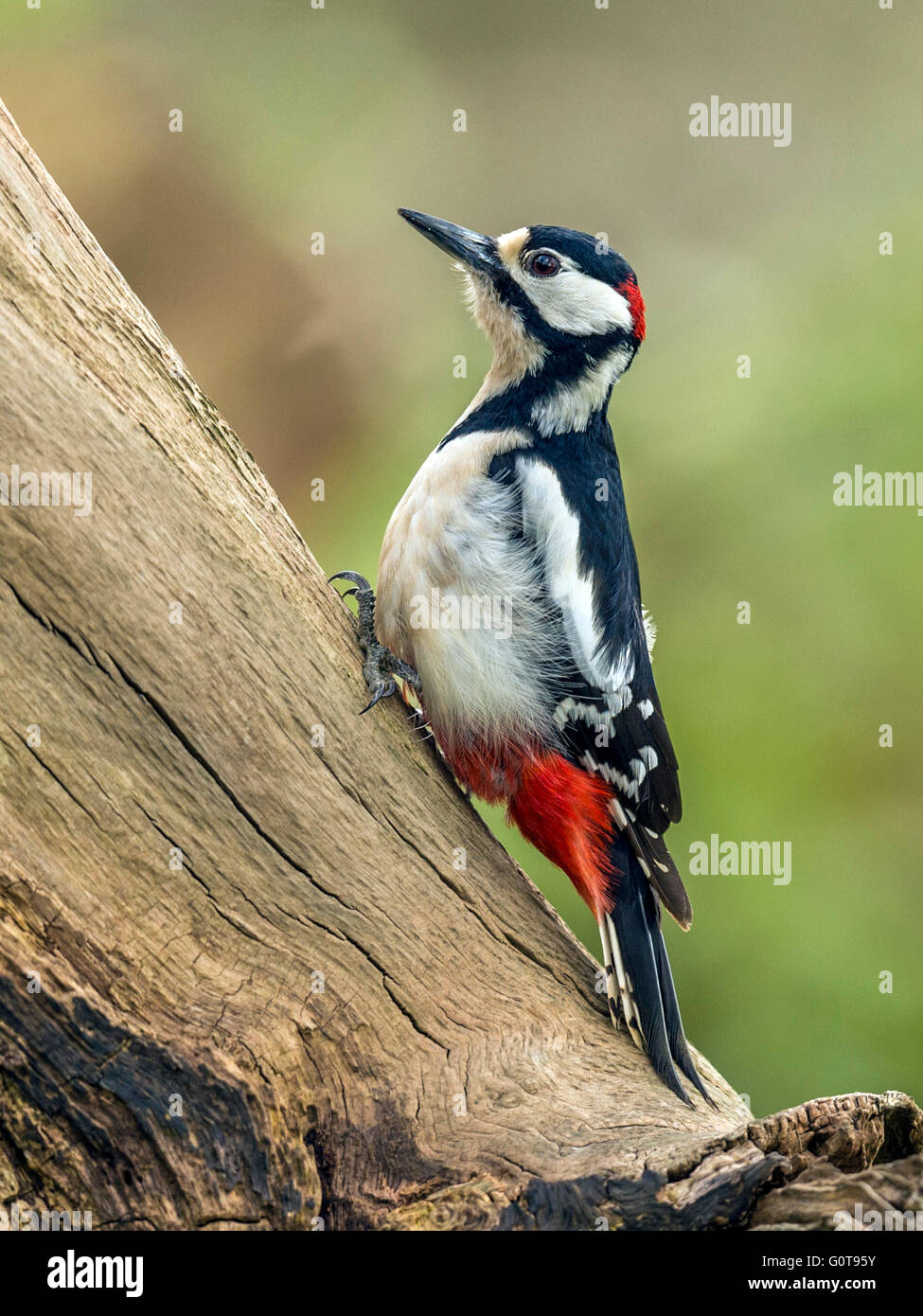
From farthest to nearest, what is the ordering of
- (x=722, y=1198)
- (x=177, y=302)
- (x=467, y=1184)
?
(x=177, y=302)
(x=467, y=1184)
(x=722, y=1198)

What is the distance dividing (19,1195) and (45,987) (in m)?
0.28

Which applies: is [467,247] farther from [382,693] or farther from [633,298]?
[382,693]

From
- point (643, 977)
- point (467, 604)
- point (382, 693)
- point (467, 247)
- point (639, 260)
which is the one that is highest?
point (639, 260)

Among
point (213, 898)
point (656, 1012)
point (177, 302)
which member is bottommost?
point (656, 1012)

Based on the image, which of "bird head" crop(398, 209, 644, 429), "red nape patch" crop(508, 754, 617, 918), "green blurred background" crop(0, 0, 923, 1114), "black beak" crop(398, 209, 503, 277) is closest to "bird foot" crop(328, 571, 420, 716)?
"red nape patch" crop(508, 754, 617, 918)

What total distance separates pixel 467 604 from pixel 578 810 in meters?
0.47

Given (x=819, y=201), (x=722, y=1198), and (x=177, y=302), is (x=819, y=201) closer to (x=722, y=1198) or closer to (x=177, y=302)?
(x=177, y=302)

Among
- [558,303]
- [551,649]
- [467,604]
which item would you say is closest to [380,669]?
[467,604]

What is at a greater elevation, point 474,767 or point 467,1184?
point 474,767

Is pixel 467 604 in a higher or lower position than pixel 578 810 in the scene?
higher

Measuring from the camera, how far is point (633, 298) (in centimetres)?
255

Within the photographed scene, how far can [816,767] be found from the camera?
4.05 m

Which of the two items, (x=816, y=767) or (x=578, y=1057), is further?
(x=816, y=767)

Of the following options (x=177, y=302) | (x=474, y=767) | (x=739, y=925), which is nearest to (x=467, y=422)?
(x=474, y=767)
